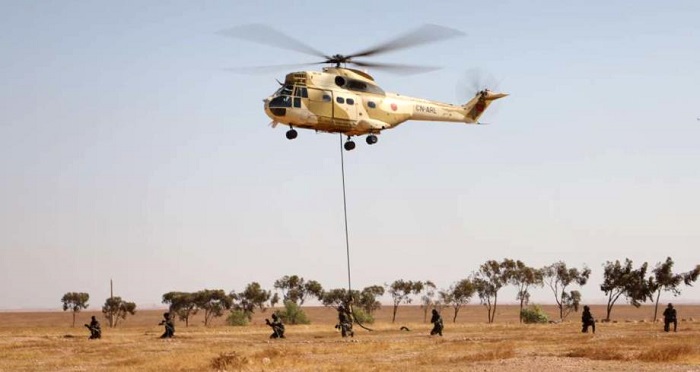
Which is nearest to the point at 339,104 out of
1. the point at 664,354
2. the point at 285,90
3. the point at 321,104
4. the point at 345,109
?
the point at 345,109

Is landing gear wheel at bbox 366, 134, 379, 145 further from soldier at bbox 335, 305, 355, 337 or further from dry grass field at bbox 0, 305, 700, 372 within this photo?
dry grass field at bbox 0, 305, 700, 372

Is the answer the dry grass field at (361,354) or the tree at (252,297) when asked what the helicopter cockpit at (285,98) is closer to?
the dry grass field at (361,354)

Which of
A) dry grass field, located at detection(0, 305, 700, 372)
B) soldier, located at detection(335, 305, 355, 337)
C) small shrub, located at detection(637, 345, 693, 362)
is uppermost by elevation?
soldier, located at detection(335, 305, 355, 337)

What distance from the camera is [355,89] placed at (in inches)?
1629

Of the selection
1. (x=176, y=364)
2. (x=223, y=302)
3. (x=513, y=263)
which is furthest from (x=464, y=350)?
(x=223, y=302)

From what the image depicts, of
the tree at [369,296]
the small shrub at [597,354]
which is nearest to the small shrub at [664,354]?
the small shrub at [597,354]

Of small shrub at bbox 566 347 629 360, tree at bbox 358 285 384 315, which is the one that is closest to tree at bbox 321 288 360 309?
tree at bbox 358 285 384 315

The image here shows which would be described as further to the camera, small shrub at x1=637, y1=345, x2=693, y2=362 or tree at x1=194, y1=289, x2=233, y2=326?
tree at x1=194, y1=289, x2=233, y2=326

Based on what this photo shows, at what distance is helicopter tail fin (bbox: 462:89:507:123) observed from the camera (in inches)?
1892

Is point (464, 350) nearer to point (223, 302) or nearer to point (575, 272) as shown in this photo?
point (575, 272)

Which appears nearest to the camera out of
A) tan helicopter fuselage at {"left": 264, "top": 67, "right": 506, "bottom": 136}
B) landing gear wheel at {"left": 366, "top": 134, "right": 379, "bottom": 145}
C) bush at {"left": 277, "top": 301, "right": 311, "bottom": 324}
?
tan helicopter fuselage at {"left": 264, "top": 67, "right": 506, "bottom": 136}

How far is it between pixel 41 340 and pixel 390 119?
20828 mm

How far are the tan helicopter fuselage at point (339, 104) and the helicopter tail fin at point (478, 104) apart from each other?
13.1ft

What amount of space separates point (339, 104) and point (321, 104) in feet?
3.20
